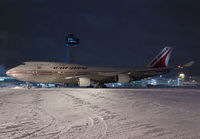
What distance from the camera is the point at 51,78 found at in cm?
2395

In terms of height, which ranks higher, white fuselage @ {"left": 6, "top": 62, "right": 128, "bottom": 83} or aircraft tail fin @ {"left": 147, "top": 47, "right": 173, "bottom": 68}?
aircraft tail fin @ {"left": 147, "top": 47, "right": 173, "bottom": 68}

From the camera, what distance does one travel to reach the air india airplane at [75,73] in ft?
75.7

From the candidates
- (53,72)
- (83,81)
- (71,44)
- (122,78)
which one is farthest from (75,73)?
(71,44)

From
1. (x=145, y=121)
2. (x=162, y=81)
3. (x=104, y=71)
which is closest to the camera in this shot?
(x=145, y=121)

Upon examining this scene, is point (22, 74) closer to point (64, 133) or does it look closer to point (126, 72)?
point (126, 72)

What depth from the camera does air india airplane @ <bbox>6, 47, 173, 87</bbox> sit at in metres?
23.1

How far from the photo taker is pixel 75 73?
82.1 ft

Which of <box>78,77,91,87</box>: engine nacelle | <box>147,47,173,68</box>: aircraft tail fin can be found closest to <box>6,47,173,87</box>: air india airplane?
<box>78,77,91,87</box>: engine nacelle

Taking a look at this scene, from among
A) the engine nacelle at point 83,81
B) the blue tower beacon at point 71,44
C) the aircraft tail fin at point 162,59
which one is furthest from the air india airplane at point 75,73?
the blue tower beacon at point 71,44

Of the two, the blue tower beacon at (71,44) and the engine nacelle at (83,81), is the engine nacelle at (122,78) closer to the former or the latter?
the engine nacelle at (83,81)

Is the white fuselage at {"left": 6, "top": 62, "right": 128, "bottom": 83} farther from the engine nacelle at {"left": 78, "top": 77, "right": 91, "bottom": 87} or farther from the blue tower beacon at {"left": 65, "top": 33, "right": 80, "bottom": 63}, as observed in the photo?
the blue tower beacon at {"left": 65, "top": 33, "right": 80, "bottom": 63}

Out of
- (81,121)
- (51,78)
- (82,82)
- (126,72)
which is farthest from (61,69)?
(81,121)

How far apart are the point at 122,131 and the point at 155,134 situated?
902 mm

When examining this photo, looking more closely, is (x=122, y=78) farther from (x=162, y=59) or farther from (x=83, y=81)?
(x=162, y=59)
